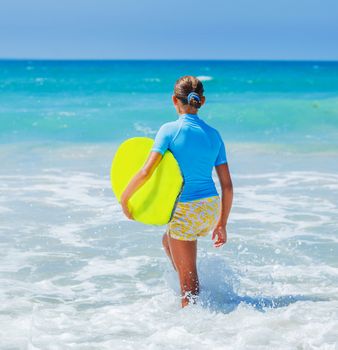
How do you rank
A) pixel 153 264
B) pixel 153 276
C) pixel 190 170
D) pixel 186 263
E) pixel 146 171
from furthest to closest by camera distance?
1. pixel 153 264
2. pixel 153 276
3. pixel 186 263
4. pixel 190 170
5. pixel 146 171

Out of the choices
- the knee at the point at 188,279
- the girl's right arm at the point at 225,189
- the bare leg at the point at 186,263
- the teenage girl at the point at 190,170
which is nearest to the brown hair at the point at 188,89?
the teenage girl at the point at 190,170

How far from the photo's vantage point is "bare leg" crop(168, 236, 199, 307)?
400 cm

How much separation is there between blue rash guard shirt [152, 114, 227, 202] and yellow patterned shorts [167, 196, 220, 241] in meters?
0.04

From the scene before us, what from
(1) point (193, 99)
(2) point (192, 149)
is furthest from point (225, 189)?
(1) point (193, 99)

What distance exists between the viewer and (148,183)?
4.05 m

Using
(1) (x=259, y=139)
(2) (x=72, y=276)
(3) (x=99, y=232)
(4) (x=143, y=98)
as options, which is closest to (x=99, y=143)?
(1) (x=259, y=139)

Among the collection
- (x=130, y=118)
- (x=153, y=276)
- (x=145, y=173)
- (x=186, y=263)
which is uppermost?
(x=130, y=118)

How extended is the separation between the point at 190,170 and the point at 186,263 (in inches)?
22.7

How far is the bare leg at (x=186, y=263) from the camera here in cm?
400

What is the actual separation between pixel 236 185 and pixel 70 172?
2.70 m

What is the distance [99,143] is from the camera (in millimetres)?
14867

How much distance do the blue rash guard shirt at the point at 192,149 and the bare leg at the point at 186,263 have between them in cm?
29

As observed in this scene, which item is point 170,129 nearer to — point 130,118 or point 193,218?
point 193,218

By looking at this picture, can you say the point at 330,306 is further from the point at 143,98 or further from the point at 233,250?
the point at 143,98
